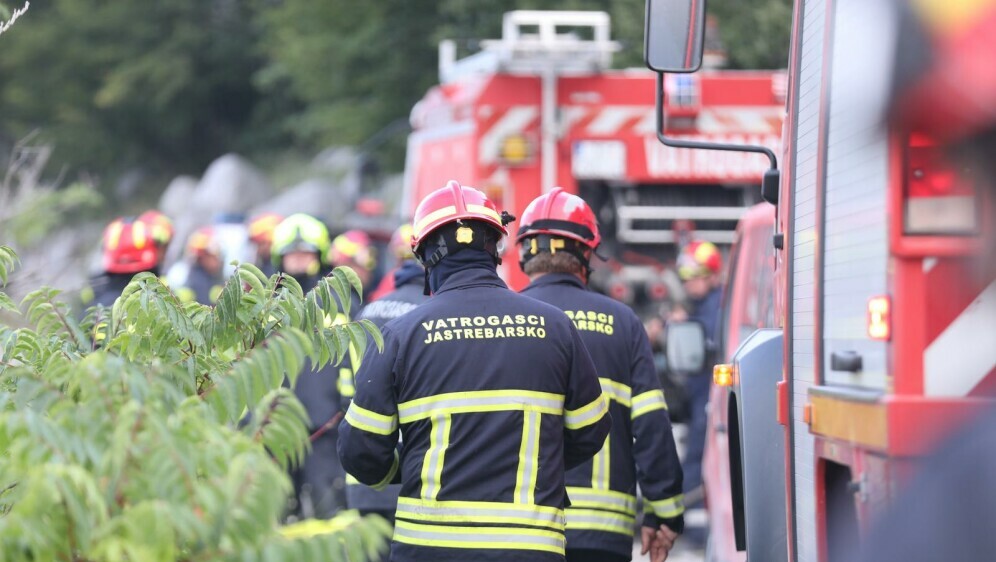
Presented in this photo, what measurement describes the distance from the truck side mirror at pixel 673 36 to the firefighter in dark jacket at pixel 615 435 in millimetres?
1167

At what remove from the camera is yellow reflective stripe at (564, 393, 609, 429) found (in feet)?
15.0

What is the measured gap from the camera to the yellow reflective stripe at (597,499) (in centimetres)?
544

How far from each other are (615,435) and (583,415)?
101 centimetres

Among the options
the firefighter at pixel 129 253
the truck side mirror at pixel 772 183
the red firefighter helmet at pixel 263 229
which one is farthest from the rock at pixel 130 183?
the truck side mirror at pixel 772 183

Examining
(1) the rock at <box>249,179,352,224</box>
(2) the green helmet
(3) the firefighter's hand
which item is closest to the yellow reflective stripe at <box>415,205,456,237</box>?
(3) the firefighter's hand

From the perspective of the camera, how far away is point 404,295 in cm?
642

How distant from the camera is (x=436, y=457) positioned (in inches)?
172

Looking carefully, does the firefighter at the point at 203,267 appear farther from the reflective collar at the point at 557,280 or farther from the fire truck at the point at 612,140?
the reflective collar at the point at 557,280

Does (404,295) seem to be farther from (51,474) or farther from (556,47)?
(556,47)

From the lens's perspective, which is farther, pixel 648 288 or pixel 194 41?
pixel 194 41

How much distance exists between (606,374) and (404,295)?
1.19 meters

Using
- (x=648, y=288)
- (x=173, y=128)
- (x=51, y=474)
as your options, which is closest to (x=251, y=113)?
(x=173, y=128)

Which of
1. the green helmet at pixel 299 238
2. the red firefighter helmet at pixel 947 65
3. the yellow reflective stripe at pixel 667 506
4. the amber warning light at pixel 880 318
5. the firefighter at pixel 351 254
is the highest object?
the red firefighter helmet at pixel 947 65

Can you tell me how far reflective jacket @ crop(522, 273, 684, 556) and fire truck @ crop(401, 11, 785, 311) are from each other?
517 cm
